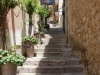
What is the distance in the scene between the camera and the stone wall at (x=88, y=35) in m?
6.16

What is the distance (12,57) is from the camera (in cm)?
580

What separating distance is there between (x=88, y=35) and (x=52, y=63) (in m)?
1.77

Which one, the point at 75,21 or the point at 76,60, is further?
the point at 75,21

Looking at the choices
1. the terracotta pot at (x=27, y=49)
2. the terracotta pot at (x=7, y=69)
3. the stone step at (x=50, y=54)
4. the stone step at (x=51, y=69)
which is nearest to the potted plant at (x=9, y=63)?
the terracotta pot at (x=7, y=69)

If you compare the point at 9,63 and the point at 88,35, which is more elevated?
the point at 88,35

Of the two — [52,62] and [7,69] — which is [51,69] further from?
[7,69]

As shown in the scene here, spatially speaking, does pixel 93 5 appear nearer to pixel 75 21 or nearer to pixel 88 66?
pixel 88 66

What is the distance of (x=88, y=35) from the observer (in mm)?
7188

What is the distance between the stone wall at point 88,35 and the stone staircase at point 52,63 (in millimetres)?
302

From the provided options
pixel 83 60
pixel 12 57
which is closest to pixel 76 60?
pixel 83 60

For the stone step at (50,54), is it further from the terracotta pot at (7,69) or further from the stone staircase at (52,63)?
the terracotta pot at (7,69)

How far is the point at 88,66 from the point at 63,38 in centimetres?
479

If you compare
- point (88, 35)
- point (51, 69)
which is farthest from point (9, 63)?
point (88, 35)

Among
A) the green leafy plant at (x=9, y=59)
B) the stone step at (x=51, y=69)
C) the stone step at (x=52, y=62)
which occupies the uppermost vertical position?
the green leafy plant at (x=9, y=59)
